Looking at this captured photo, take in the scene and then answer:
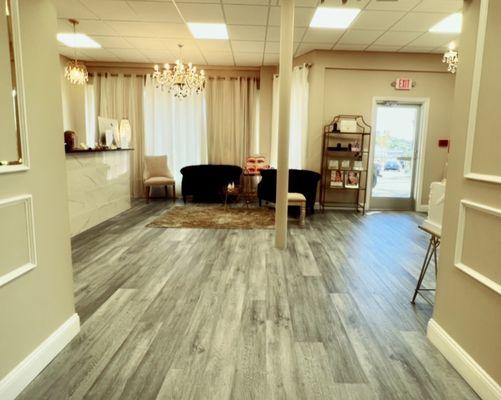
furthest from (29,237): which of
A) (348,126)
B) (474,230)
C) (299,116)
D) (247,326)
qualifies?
(299,116)

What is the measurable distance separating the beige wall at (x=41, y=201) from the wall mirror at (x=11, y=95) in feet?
0.19

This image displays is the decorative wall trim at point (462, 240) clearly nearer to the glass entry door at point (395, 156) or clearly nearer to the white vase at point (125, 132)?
the glass entry door at point (395, 156)

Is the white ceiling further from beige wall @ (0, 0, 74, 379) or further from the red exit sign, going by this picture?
beige wall @ (0, 0, 74, 379)

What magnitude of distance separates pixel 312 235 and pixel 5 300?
369cm

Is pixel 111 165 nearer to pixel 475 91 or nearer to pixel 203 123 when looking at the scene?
pixel 203 123

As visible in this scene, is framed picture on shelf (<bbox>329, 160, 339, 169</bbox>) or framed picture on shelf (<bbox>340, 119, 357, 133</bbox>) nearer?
framed picture on shelf (<bbox>340, 119, 357, 133</bbox>)

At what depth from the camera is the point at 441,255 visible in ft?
6.92

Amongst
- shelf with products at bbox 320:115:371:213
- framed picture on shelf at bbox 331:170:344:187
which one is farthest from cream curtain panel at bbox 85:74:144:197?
framed picture on shelf at bbox 331:170:344:187

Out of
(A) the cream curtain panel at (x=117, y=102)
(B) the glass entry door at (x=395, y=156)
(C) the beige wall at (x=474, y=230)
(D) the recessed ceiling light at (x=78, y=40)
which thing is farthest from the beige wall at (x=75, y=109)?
(C) the beige wall at (x=474, y=230)

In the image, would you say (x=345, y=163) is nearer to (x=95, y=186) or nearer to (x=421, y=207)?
(x=421, y=207)

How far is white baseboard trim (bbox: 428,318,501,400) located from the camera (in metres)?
1.61

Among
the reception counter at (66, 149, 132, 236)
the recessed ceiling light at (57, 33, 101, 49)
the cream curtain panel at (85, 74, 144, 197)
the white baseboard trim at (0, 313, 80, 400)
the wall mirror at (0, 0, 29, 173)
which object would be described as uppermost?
the recessed ceiling light at (57, 33, 101, 49)

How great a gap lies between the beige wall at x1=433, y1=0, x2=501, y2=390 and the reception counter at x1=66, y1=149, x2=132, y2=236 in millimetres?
4126

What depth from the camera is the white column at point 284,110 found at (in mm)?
3895
